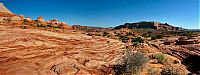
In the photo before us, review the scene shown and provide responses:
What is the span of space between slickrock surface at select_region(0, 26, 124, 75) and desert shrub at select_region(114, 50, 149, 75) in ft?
2.17

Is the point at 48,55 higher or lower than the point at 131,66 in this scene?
higher

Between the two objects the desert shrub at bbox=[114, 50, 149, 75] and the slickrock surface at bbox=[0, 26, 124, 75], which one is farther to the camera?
the desert shrub at bbox=[114, 50, 149, 75]

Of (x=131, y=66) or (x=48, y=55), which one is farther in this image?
(x=131, y=66)

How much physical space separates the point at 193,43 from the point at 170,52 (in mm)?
4412

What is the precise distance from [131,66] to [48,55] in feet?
13.1

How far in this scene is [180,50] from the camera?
20875 mm

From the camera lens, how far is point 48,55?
11359 millimetres

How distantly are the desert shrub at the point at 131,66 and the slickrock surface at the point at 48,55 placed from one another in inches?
26.0

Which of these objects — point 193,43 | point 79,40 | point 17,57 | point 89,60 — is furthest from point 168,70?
point 193,43

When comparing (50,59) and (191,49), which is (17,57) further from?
(191,49)

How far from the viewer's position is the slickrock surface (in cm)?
960

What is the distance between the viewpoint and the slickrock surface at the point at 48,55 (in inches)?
378

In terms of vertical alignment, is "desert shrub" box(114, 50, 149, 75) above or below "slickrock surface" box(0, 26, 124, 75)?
below

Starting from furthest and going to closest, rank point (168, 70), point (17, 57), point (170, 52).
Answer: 1. point (170, 52)
2. point (168, 70)
3. point (17, 57)
